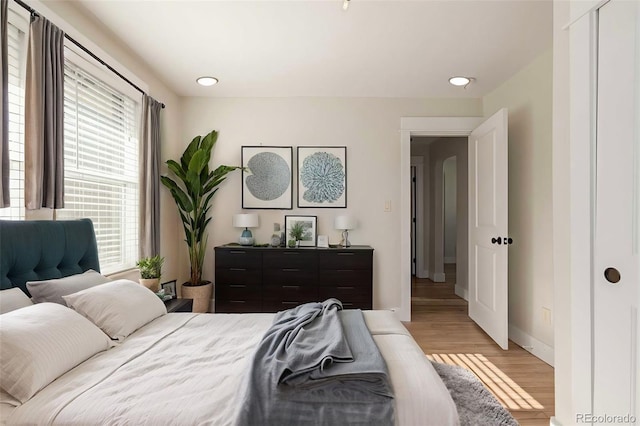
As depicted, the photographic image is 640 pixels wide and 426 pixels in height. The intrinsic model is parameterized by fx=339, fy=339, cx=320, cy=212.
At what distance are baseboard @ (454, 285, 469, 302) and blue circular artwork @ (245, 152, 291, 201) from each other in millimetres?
2889

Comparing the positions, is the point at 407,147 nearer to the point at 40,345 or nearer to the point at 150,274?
the point at 150,274

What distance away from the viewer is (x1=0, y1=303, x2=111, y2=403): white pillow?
45.6 inches

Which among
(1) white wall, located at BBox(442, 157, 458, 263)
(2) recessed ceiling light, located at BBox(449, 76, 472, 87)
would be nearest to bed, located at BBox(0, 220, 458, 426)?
(2) recessed ceiling light, located at BBox(449, 76, 472, 87)

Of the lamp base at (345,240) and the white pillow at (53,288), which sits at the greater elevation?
the lamp base at (345,240)

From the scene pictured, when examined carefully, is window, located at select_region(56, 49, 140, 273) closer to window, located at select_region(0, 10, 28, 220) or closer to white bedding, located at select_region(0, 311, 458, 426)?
window, located at select_region(0, 10, 28, 220)

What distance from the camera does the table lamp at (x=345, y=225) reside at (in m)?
3.76

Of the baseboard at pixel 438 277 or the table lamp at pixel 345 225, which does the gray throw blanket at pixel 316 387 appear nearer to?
the table lamp at pixel 345 225

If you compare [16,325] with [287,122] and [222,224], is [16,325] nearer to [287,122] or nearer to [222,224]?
[222,224]

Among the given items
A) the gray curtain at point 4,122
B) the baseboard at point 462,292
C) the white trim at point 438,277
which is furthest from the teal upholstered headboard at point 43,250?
the white trim at point 438,277

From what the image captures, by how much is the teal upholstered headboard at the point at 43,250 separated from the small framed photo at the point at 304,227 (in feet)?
6.61

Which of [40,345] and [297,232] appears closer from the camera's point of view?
[40,345]

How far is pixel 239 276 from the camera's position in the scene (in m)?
3.62

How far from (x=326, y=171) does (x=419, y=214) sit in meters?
3.01

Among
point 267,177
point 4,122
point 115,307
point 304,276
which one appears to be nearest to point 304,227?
point 304,276
